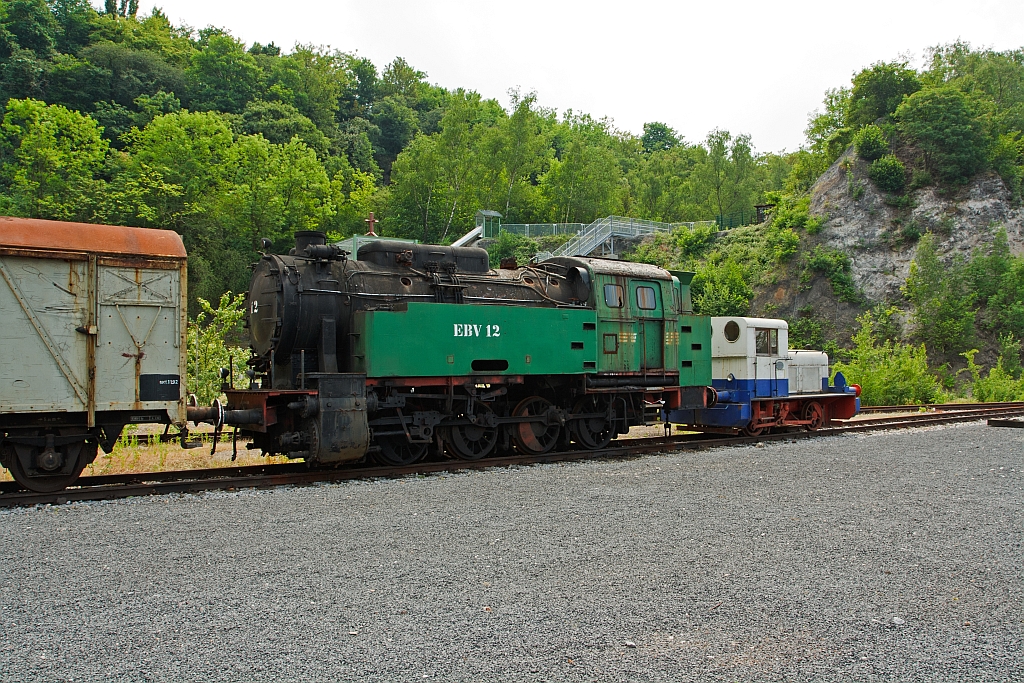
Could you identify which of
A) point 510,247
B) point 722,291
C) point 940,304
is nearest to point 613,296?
point 722,291

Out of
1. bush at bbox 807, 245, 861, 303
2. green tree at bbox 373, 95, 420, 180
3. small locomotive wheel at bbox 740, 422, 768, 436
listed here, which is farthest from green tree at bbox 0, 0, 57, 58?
small locomotive wheel at bbox 740, 422, 768, 436

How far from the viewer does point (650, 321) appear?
13195mm

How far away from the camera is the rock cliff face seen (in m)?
40.0

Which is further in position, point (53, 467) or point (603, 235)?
point (603, 235)

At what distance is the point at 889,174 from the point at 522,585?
46.4 meters

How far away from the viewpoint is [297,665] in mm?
3678

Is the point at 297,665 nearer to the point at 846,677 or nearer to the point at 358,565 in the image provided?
the point at 358,565

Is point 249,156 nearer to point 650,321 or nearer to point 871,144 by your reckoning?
point 871,144

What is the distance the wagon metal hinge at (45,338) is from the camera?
7621 millimetres

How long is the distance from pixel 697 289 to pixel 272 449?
115 feet

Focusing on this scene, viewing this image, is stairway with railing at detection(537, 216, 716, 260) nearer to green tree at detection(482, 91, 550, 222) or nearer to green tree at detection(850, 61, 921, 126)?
green tree at detection(482, 91, 550, 222)

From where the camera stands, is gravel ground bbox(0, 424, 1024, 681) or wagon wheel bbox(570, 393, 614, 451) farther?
wagon wheel bbox(570, 393, 614, 451)

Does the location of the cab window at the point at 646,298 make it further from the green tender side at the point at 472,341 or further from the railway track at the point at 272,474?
the railway track at the point at 272,474

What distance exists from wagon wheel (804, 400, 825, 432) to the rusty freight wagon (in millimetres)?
12978
